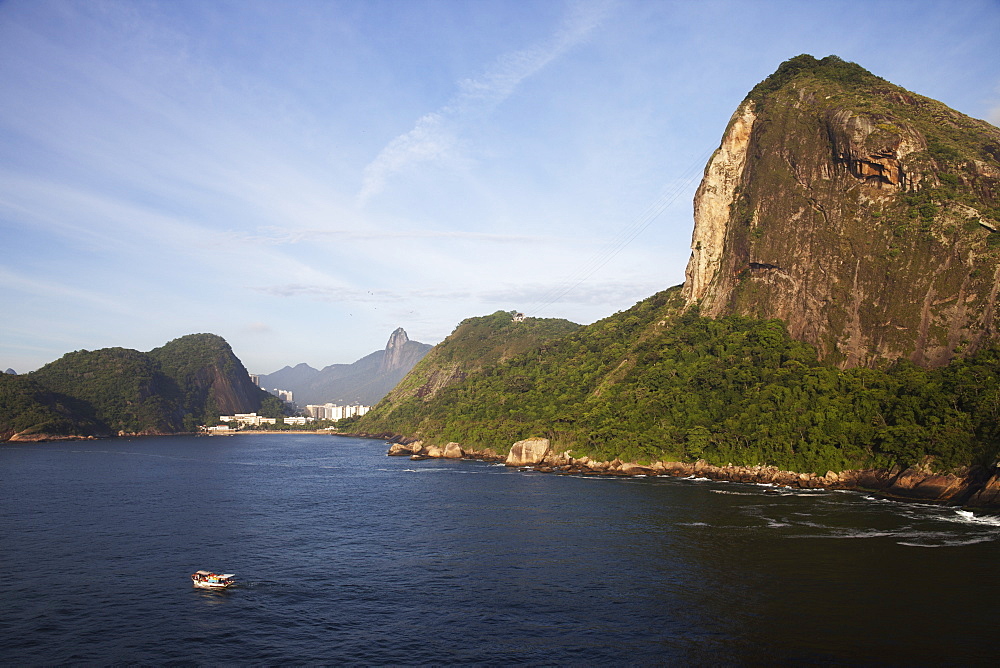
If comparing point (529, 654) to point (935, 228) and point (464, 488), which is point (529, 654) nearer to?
point (464, 488)

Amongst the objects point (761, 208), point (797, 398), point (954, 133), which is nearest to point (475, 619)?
point (797, 398)

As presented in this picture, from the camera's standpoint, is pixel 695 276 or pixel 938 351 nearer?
pixel 938 351

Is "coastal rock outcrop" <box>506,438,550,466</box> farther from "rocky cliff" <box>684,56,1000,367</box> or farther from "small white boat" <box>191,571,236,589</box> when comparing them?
"small white boat" <box>191,571,236,589</box>

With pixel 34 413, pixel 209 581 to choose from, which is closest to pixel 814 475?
pixel 209 581

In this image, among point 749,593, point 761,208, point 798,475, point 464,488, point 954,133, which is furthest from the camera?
point 761,208

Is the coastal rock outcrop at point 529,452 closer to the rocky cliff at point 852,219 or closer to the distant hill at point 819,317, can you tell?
the distant hill at point 819,317

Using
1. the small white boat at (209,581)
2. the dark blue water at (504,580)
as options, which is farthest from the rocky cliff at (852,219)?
the small white boat at (209,581)
